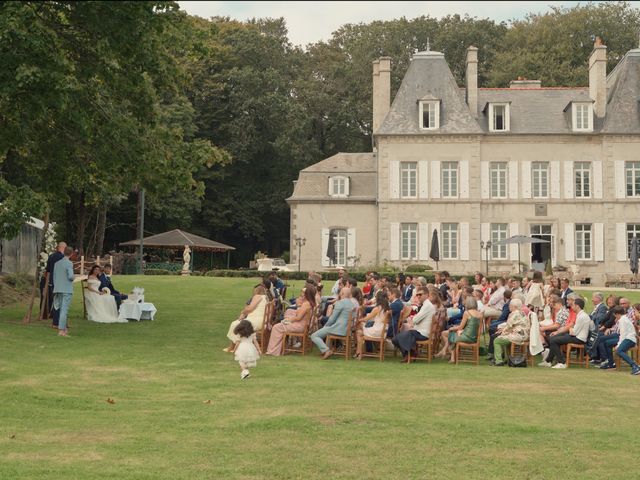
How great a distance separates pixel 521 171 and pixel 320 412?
31043 millimetres

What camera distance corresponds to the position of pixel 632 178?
3672 cm

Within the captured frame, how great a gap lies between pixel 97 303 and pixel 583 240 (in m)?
26.6

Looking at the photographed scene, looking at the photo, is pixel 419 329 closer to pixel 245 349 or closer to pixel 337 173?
pixel 245 349

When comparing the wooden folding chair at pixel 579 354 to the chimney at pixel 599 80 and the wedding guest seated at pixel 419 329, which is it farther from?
the chimney at pixel 599 80

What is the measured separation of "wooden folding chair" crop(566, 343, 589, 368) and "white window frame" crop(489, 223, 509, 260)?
944 inches

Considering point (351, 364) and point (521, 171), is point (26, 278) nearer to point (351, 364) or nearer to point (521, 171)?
point (351, 364)

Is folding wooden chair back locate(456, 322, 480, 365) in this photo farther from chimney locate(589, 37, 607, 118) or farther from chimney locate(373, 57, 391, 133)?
chimney locate(589, 37, 607, 118)

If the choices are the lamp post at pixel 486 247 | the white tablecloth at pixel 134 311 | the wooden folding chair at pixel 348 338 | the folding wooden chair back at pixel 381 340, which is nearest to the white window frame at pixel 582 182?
the lamp post at pixel 486 247

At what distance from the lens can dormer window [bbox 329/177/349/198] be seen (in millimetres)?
38625

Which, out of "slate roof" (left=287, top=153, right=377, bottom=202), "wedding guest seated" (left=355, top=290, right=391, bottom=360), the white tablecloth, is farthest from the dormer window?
"wedding guest seated" (left=355, top=290, right=391, bottom=360)

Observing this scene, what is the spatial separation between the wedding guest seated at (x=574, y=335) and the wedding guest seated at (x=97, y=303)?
8.24 metres

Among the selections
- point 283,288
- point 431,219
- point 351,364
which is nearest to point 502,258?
point 431,219

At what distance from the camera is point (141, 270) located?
118 ft

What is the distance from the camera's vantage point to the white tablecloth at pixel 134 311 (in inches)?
640
